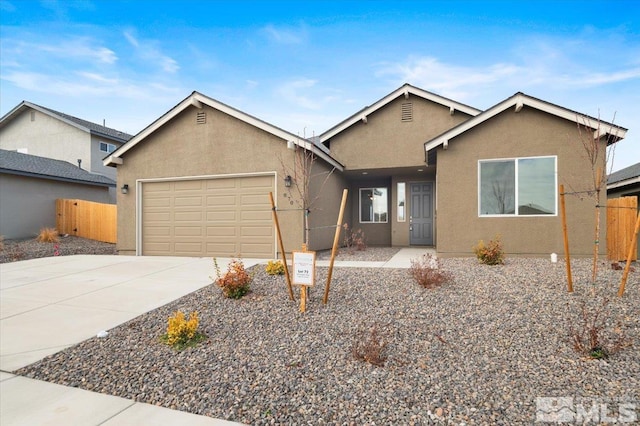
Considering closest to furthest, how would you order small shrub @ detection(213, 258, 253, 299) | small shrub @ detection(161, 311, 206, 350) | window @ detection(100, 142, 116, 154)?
small shrub @ detection(161, 311, 206, 350) → small shrub @ detection(213, 258, 253, 299) → window @ detection(100, 142, 116, 154)

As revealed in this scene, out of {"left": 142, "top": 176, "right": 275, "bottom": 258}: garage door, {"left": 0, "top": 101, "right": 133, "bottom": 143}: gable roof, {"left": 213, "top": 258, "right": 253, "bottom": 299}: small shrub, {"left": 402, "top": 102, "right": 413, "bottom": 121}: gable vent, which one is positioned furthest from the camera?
{"left": 0, "top": 101, "right": 133, "bottom": 143}: gable roof

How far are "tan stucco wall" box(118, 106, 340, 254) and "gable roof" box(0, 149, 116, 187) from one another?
267 inches

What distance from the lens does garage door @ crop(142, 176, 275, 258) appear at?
9883mm

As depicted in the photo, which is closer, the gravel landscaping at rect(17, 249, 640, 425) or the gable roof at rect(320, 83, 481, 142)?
the gravel landscaping at rect(17, 249, 640, 425)

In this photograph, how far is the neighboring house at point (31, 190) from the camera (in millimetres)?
14062

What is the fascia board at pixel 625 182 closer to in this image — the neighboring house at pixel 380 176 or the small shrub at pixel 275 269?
the neighboring house at pixel 380 176

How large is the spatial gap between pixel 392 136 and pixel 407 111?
1.03 metres

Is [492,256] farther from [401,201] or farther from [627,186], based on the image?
[627,186]

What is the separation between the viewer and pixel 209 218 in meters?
10.3

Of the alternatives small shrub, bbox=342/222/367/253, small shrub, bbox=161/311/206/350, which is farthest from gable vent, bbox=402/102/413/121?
small shrub, bbox=161/311/206/350

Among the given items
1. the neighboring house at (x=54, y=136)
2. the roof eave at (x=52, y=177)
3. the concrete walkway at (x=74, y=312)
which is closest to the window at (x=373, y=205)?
the concrete walkway at (x=74, y=312)

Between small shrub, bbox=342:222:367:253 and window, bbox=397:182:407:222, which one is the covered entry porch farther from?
small shrub, bbox=342:222:367:253

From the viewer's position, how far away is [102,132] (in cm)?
2111

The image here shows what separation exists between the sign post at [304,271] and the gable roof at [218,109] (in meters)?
4.76
